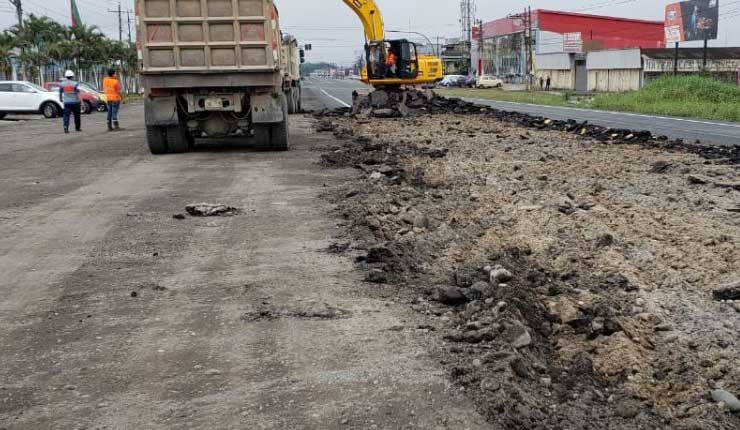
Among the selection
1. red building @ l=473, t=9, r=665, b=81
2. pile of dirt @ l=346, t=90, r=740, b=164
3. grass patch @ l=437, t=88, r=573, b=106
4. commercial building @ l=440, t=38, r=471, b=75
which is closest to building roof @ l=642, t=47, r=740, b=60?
grass patch @ l=437, t=88, r=573, b=106

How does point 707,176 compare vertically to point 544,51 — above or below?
below

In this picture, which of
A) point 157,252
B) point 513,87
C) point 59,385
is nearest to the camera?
point 59,385

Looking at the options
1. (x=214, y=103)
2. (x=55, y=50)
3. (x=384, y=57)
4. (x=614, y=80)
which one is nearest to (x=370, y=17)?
(x=384, y=57)

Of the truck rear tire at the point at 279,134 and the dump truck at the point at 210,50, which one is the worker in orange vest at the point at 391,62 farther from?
the dump truck at the point at 210,50

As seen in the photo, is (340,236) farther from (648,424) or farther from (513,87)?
(513,87)

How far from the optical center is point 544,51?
91.5m

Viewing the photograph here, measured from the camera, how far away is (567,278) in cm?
600

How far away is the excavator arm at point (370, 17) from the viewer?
90.4 feet

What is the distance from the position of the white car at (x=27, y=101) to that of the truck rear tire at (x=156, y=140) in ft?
67.9

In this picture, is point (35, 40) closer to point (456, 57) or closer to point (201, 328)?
point (201, 328)

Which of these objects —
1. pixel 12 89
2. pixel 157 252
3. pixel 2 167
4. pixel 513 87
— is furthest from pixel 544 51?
pixel 157 252

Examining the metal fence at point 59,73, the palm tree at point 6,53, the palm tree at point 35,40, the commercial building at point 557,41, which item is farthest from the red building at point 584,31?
the palm tree at point 6,53

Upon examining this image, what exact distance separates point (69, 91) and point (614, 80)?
175ft

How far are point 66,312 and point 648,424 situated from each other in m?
3.77
